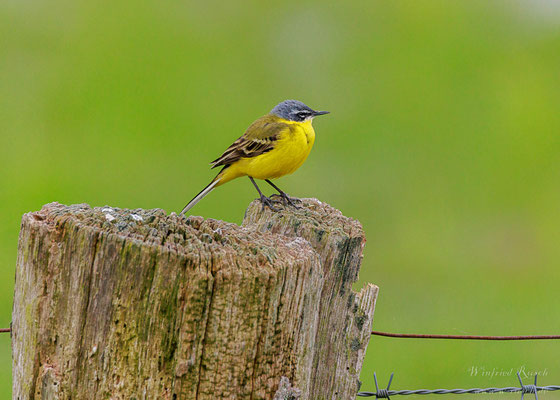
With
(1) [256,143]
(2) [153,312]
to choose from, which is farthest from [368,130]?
(2) [153,312]

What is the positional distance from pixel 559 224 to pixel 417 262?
334 centimetres

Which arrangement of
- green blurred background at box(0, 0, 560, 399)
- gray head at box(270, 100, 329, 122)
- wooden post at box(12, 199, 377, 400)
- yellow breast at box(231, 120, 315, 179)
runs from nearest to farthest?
wooden post at box(12, 199, 377, 400), yellow breast at box(231, 120, 315, 179), gray head at box(270, 100, 329, 122), green blurred background at box(0, 0, 560, 399)

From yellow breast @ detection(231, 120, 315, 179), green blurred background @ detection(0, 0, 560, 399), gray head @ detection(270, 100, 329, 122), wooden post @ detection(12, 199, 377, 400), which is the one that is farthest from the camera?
green blurred background @ detection(0, 0, 560, 399)

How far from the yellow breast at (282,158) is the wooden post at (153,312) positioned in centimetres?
402

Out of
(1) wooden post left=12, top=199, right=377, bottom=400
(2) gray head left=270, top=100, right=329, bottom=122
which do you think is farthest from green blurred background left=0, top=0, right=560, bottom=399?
(1) wooden post left=12, top=199, right=377, bottom=400

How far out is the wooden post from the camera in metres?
2.50

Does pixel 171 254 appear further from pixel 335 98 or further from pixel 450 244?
pixel 335 98

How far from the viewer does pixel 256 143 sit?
269 inches

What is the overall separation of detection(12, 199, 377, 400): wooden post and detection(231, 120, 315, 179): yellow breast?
13.2 ft

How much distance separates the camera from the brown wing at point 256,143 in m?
6.80

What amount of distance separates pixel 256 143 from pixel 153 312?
174 inches

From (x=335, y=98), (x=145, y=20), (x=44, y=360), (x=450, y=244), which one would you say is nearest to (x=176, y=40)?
(x=145, y=20)

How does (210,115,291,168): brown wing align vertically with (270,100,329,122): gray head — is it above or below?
below

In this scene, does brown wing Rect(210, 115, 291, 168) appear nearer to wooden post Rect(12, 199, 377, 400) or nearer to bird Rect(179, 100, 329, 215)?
bird Rect(179, 100, 329, 215)
